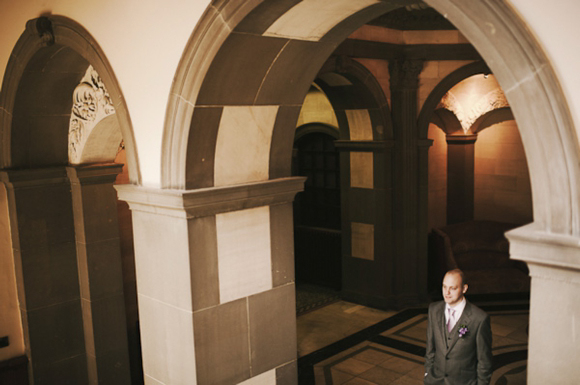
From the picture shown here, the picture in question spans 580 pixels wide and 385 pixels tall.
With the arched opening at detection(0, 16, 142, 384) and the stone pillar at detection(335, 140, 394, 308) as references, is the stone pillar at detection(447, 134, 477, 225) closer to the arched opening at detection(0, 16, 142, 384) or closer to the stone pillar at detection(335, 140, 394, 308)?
the stone pillar at detection(335, 140, 394, 308)

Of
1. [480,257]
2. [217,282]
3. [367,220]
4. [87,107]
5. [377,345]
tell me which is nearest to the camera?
[217,282]

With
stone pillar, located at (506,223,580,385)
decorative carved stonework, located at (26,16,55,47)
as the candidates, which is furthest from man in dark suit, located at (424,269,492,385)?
decorative carved stonework, located at (26,16,55,47)

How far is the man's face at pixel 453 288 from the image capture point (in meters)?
3.76

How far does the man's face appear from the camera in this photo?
3.76 m

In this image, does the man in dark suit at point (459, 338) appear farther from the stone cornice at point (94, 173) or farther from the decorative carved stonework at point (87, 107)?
the stone cornice at point (94, 173)

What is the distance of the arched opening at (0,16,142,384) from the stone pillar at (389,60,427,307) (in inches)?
167

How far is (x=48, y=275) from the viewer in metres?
6.28

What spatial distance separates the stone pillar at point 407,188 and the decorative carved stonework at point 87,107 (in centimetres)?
444

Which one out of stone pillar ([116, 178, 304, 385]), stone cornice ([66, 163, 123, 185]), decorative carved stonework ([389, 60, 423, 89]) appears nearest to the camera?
stone pillar ([116, 178, 304, 385])

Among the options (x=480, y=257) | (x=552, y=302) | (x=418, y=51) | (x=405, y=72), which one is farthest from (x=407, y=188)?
(x=552, y=302)

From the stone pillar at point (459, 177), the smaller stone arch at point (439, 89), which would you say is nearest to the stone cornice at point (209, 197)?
the smaller stone arch at point (439, 89)

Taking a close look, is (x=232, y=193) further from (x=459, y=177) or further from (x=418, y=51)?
(x=459, y=177)

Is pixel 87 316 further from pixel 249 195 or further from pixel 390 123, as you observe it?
pixel 390 123

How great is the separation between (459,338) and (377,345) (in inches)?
155
